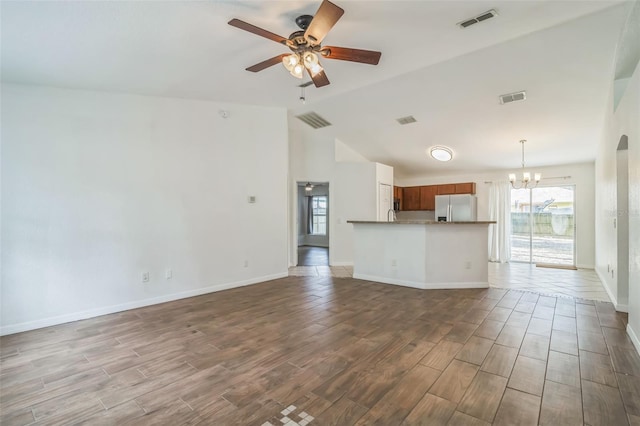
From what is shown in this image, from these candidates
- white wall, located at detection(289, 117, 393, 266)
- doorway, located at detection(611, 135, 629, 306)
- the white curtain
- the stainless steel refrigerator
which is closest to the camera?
doorway, located at detection(611, 135, 629, 306)

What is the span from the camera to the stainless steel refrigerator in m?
7.71

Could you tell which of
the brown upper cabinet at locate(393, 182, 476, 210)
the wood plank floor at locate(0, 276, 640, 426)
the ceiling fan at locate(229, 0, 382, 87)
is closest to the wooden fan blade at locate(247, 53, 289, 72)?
the ceiling fan at locate(229, 0, 382, 87)

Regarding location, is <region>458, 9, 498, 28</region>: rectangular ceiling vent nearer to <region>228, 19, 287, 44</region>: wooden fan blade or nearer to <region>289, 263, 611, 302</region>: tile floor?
<region>228, 19, 287, 44</region>: wooden fan blade

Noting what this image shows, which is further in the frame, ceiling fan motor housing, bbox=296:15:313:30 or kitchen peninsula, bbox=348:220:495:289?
kitchen peninsula, bbox=348:220:495:289

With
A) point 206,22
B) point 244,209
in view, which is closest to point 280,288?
point 244,209

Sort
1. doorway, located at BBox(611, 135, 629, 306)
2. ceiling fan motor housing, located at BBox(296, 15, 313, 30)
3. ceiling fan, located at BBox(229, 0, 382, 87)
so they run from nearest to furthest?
1. ceiling fan, located at BBox(229, 0, 382, 87)
2. ceiling fan motor housing, located at BBox(296, 15, 313, 30)
3. doorway, located at BBox(611, 135, 629, 306)

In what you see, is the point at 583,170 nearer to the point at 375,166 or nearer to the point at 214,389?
the point at 375,166

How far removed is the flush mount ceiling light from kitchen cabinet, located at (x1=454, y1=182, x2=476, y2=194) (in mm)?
1098

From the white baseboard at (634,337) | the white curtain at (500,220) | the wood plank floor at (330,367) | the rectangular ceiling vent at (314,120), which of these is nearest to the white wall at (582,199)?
the white curtain at (500,220)

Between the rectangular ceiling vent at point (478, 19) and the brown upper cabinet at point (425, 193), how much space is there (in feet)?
18.1

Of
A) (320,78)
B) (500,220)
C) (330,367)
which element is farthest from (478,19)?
(500,220)

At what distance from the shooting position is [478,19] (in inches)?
113

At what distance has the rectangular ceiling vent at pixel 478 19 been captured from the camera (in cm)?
278

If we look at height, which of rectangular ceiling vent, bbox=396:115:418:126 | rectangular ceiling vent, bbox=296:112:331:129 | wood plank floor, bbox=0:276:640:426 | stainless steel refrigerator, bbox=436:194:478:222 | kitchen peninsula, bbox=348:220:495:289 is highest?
rectangular ceiling vent, bbox=296:112:331:129
